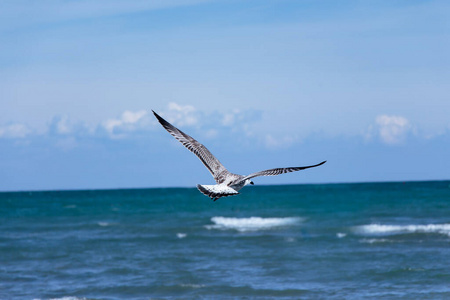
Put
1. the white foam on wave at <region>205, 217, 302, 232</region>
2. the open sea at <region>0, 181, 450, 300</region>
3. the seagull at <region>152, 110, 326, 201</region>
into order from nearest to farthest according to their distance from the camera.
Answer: the seagull at <region>152, 110, 326, 201</region> → the open sea at <region>0, 181, 450, 300</region> → the white foam on wave at <region>205, 217, 302, 232</region>

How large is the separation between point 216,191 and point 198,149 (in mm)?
1806

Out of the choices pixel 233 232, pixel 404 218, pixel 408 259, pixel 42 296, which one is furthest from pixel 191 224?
pixel 42 296

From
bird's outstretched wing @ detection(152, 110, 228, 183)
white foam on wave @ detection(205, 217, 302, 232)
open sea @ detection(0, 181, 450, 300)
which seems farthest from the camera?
white foam on wave @ detection(205, 217, 302, 232)

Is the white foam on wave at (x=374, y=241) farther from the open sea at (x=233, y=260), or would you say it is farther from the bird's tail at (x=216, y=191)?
the bird's tail at (x=216, y=191)

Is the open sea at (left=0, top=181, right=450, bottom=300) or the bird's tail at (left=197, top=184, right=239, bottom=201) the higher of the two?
the bird's tail at (left=197, top=184, right=239, bottom=201)

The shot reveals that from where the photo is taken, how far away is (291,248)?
2812 cm

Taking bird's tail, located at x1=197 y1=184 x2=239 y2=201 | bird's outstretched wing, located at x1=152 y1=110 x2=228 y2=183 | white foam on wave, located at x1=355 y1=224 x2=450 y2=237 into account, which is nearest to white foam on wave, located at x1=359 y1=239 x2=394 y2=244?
white foam on wave, located at x1=355 y1=224 x2=450 y2=237

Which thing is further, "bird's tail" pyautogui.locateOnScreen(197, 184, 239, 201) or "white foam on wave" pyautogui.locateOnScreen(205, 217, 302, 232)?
"white foam on wave" pyautogui.locateOnScreen(205, 217, 302, 232)

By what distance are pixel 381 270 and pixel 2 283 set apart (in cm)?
1244

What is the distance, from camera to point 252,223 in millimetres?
41438

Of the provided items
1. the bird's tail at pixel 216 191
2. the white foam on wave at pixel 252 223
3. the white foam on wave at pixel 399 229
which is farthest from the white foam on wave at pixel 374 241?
the bird's tail at pixel 216 191

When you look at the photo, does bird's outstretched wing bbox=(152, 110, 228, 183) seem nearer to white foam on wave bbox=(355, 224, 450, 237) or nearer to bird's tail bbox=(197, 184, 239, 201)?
bird's tail bbox=(197, 184, 239, 201)

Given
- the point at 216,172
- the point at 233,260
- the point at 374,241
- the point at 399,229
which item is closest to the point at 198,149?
the point at 216,172

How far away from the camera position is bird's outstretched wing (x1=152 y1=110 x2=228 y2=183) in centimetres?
1150
